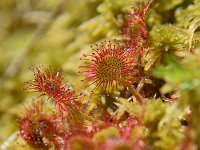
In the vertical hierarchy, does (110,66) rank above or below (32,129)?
above

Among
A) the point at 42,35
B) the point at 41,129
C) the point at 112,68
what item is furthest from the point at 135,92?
the point at 42,35

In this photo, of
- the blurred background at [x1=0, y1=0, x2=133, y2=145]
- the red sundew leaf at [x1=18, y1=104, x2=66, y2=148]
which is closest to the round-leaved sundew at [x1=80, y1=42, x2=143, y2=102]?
the red sundew leaf at [x1=18, y1=104, x2=66, y2=148]

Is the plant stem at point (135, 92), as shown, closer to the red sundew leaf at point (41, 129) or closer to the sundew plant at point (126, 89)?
the sundew plant at point (126, 89)

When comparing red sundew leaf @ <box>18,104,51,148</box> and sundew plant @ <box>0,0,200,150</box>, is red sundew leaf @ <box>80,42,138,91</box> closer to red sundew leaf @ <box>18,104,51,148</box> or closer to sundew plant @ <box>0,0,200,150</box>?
sundew plant @ <box>0,0,200,150</box>

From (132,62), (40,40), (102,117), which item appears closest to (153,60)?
(132,62)

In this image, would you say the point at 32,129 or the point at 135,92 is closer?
the point at 135,92

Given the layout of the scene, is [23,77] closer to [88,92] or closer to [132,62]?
[88,92]

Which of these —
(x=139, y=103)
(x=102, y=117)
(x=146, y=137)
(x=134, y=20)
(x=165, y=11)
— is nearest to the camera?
(x=146, y=137)

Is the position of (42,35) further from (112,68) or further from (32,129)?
(112,68)
